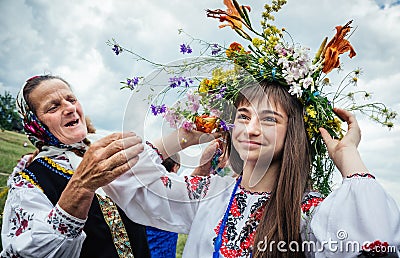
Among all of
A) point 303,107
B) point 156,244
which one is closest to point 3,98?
point 156,244

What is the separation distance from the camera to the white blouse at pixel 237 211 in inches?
53.3

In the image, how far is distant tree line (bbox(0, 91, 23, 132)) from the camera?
1076 centimetres

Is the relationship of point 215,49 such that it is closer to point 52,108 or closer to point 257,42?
point 257,42

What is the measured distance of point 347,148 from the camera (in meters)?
1.52

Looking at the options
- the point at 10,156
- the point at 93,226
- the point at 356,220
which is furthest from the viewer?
the point at 10,156

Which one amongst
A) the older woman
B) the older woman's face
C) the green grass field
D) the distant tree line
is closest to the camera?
the older woman

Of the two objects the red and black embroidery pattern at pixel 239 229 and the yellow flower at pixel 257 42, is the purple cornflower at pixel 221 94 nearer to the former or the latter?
the yellow flower at pixel 257 42

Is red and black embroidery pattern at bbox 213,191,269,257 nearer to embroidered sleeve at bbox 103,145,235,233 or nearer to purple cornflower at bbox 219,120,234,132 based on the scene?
embroidered sleeve at bbox 103,145,235,233

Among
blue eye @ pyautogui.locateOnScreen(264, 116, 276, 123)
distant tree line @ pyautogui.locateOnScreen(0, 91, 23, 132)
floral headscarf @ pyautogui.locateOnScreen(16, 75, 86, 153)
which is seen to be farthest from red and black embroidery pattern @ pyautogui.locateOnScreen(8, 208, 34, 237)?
distant tree line @ pyautogui.locateOnScreen(0, 91, 23, 132)

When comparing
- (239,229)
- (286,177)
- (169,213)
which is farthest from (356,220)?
(169,213)

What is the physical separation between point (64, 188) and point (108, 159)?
53 cm

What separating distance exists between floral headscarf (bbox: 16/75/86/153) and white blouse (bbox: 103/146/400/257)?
601 mm

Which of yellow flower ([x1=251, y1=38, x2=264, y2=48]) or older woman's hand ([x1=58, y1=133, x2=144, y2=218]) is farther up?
yellow flower ([x1=251, y1=38, x2=264, y2=48])

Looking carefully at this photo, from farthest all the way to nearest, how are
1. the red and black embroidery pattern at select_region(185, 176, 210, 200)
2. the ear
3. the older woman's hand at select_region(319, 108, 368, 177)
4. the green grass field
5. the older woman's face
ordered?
1. the green grass field
2. the older woman's face
3. the ear
4. the red and black embroidery pattern at select_region(185, 176, 210, 200)
5. the older woman's hand at select_region(319, 108, 368, 177)
